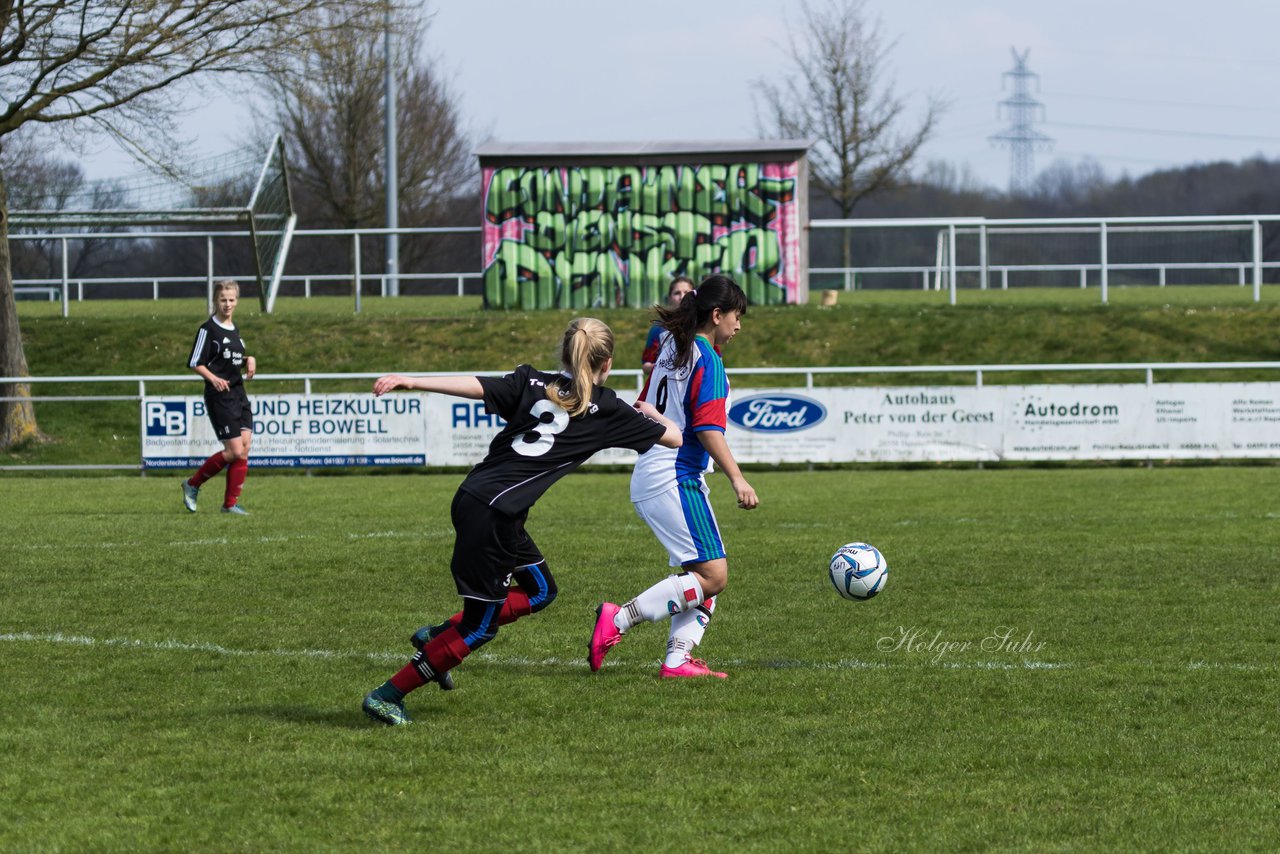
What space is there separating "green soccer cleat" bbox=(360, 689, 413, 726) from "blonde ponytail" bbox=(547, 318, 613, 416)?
1323 mm

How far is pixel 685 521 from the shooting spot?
6426 millimetres

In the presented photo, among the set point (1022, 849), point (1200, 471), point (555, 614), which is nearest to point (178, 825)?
point (1022, 849)

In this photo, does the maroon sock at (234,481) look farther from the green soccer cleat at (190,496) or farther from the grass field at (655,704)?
the grass field at (655,704)

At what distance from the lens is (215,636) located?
7418mm

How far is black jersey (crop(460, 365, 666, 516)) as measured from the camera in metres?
5.50

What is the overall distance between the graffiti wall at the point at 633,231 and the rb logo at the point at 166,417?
872 centimetres

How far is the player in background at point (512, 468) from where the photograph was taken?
5.49 meters

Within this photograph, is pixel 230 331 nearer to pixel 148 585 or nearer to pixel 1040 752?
pixel 148 585

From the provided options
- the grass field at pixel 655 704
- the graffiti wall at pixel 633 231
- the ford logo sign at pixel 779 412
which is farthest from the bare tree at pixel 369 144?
the grass field at pixel 655 704

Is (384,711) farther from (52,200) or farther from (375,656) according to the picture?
(52,200)

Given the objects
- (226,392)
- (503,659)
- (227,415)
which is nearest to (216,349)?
(226,392)

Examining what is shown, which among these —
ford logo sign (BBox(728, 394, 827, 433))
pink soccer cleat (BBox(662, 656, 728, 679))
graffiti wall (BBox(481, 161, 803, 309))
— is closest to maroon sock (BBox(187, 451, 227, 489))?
ford logo sign (BBox(728, 394, 827, 433))

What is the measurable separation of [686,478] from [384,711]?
1.76 m

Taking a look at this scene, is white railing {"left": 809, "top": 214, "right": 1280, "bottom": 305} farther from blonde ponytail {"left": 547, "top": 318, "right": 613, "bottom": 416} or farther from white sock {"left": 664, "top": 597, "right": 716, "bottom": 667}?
blonde ponytail {"left": 547, "top": 318, "right": 613, "bottom": 416}
